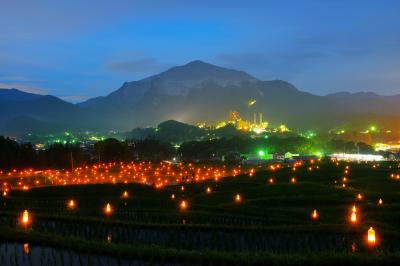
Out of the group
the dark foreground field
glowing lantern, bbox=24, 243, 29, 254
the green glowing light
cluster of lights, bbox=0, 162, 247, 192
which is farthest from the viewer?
the green glowing light

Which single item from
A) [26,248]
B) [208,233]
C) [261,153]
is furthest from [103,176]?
[261,153]

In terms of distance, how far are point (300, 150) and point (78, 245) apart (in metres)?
137

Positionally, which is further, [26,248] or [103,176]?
[103,176]

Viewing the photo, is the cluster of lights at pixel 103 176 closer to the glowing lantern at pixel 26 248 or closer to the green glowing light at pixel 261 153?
the glowing lantern at pixel 26 248

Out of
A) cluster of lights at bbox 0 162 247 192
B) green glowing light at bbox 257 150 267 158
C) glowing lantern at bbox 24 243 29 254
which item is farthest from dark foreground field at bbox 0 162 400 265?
green glowing light at bbox 257 150 267 158

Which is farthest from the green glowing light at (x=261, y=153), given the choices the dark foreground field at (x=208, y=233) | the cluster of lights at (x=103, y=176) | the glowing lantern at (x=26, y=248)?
the glowing lantern at (x=26, y=248)

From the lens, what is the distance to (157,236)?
870 inches

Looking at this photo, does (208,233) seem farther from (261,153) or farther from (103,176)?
(261,153)

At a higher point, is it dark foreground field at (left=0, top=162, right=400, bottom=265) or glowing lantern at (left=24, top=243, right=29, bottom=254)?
glowing lantern at (left=24, top=243, right=29, bottom=254)

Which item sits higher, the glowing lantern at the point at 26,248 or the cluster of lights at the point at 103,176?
the glowing lantern at the point at 26,248

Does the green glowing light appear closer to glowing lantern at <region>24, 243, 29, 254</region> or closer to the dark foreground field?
the dark foreground field

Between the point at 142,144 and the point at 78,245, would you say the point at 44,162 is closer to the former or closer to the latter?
the point at 142,144

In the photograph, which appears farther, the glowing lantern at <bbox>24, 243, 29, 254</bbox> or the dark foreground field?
the glowing lantern at <bbox>24, 243, 29, 254</bbox>

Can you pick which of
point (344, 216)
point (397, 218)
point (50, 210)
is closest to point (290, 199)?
point (344, 216)
